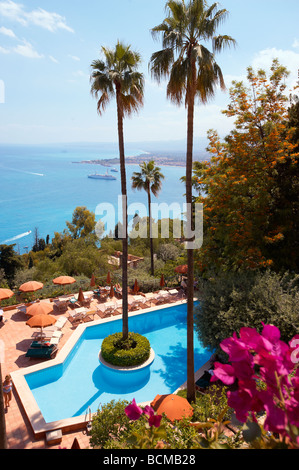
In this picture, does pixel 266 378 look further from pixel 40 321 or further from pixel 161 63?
pixel 40 321

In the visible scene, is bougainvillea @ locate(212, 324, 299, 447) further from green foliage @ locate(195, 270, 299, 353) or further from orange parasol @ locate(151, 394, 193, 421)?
green foliage @ locate(195, 270, 299, 353)

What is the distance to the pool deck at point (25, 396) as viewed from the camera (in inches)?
334

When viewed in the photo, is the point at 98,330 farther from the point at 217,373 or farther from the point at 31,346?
the point at 217,373

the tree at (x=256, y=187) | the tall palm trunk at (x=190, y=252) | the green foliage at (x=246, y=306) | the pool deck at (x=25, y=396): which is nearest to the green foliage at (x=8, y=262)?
the pool deck at (x=25, y=396)

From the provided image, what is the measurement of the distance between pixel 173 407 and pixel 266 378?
23.5 ft

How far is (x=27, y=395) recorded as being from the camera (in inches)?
399

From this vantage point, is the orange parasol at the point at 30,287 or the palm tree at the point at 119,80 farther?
the orange parasol at the point at 30,287

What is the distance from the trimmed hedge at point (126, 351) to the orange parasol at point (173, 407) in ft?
13.0

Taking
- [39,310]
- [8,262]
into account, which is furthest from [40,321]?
[8,262]

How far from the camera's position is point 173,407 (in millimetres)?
7973

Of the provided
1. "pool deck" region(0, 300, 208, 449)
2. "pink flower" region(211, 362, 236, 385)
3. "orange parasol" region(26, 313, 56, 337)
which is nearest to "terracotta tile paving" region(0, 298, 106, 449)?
"pool deck" region(0, 300, 208, 449)

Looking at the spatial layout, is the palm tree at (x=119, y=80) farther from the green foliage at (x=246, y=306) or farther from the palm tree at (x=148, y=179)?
the palm tree at (x=148, y=179)

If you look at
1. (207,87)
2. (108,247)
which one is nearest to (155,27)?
(207,87)

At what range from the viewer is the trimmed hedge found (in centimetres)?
1223
